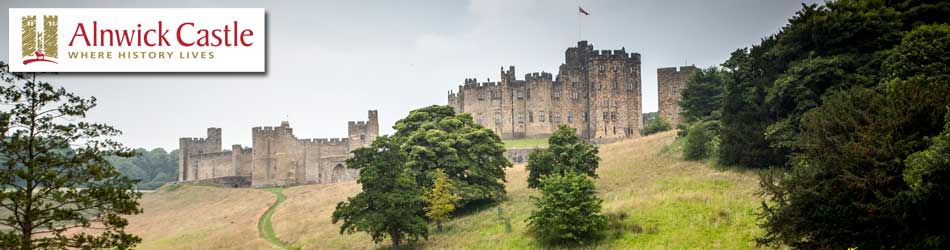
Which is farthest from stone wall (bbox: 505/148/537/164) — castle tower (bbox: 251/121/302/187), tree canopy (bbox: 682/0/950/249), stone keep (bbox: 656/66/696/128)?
tree canopy (bbox: 682/0/950/249)

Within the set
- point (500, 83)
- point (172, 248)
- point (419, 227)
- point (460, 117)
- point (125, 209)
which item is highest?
point (500, 83)

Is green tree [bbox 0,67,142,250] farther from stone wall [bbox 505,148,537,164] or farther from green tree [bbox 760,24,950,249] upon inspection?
stone wall [bbox 505,148,537,164]

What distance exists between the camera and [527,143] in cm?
7331

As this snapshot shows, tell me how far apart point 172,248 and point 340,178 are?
35.9 metres

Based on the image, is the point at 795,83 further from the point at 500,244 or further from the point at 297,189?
the point at 297,189

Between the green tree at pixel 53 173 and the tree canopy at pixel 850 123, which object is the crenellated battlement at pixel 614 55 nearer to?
the tree canopy at pixel 850 123

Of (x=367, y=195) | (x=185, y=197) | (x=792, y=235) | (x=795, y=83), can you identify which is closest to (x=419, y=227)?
(x=367, y=195)

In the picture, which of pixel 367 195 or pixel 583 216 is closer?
pixel 583 216

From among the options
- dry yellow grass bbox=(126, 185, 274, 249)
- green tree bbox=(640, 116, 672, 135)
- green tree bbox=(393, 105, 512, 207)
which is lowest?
dry yellow grass bbox=(126, 185, 274, 249)

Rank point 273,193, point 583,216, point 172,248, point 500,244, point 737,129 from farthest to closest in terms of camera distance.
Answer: point 273,193, point 172,248, point 737,129, point 500,244, point 583,216

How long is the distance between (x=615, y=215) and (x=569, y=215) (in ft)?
8.09

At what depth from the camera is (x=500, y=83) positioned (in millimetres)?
78625

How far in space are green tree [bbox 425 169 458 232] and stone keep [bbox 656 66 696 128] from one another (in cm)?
4379

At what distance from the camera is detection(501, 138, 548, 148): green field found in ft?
233
